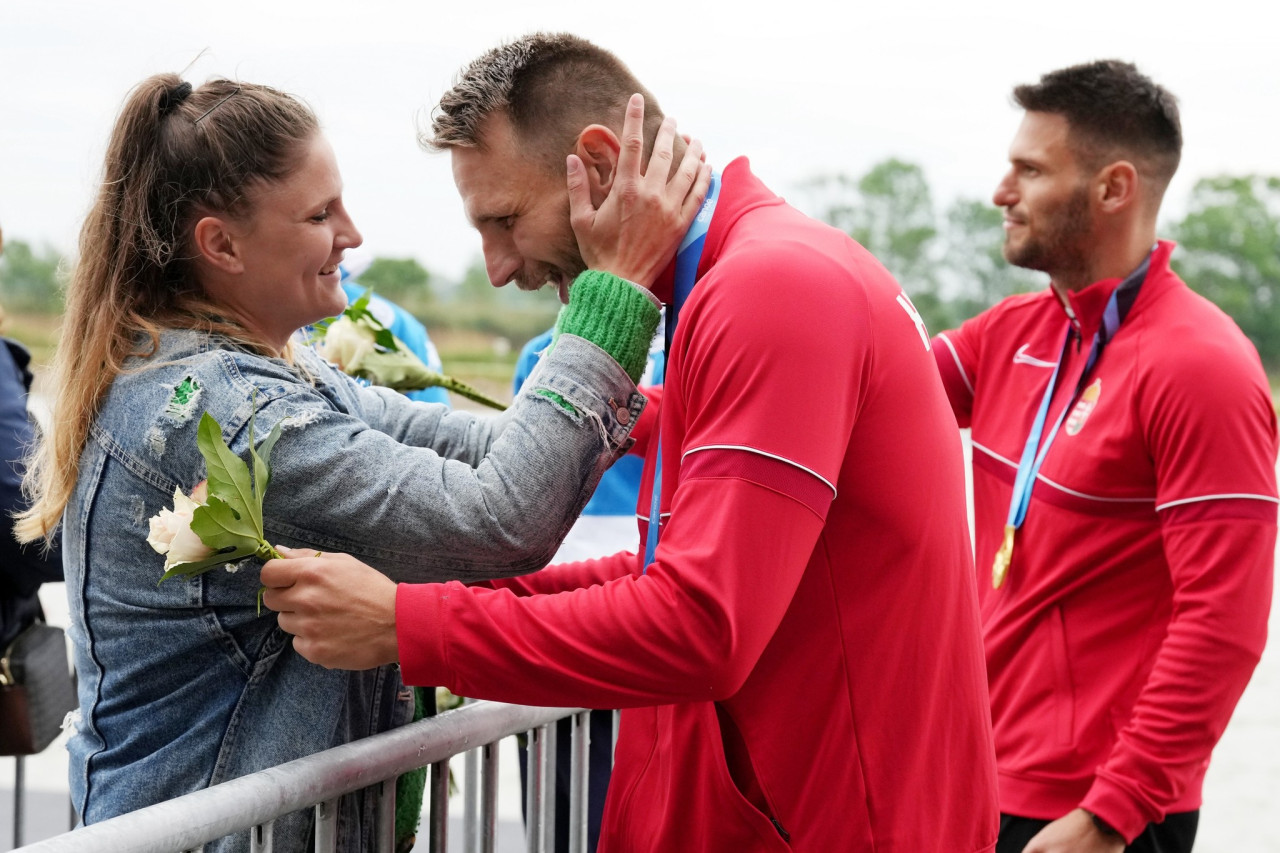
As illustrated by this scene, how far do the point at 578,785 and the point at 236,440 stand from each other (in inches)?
41.3

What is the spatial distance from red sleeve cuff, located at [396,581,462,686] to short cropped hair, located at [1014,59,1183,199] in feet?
6.93

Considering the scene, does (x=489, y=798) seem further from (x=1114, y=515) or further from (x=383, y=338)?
(x=1114, y=515)

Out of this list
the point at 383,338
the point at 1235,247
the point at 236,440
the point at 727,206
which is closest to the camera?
the point at 236,440

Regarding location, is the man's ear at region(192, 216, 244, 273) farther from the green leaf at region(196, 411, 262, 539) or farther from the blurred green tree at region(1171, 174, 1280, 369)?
the blurred green tree at region(1171, 174, 1280, 369)

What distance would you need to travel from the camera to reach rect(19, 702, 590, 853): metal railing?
54.4 inches

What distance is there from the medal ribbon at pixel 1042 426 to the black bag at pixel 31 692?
2204 mm

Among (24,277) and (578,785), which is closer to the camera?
(578,785)

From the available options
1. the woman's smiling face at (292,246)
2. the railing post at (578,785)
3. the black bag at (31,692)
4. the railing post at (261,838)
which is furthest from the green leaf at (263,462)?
the black bag at (31,692)

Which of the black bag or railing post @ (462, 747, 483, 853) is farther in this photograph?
the black bag

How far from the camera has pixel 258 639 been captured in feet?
5.32

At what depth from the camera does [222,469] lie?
1401 mm

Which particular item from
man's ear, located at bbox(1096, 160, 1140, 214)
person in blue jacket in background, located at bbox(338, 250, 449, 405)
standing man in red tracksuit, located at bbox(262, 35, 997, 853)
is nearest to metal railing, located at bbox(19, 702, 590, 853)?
standing man in red tracksuit, located at bbox(262, 35, 997, 853)

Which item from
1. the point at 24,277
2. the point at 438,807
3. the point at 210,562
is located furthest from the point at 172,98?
the point at 24,277

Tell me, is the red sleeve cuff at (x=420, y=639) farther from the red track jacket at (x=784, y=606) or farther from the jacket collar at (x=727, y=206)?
the jacket collar at (x=727, y=206)
